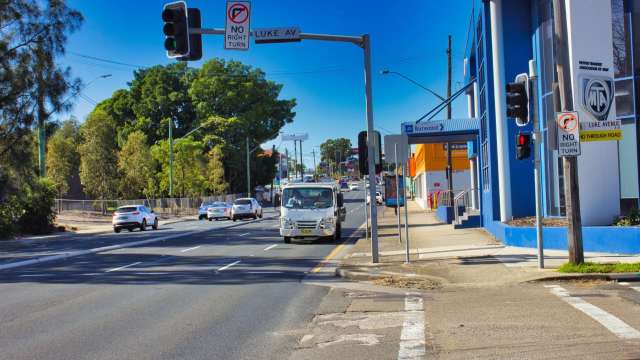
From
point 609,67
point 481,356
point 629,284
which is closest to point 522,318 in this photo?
point 481,356

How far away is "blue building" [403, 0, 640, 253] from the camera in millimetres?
15484

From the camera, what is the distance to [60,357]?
23.3ft

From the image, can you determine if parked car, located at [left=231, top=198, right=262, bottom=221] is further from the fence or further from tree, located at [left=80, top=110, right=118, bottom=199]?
tree, located at [left=80, top=110, right=118, bottom=199]

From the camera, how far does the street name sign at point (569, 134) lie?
12391mm

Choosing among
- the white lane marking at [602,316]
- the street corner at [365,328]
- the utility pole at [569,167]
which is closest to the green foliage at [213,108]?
the utility pole at [569,167]

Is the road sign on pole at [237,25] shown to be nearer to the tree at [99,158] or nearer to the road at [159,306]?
the road at [159,306]

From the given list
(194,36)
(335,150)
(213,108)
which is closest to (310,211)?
→ (194,36)

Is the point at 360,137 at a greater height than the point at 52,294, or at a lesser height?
greater

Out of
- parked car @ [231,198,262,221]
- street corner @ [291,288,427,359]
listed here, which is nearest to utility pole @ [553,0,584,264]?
street corner @ [291,288,427,359]

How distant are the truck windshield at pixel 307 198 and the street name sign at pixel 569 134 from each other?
1213 cm

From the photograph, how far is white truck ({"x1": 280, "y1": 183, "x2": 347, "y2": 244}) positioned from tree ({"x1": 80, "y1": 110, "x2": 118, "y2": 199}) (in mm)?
35652

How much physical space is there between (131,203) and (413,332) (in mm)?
51599

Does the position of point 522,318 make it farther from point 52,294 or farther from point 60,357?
point 52,294

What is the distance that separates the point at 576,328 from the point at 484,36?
15.3 meters
